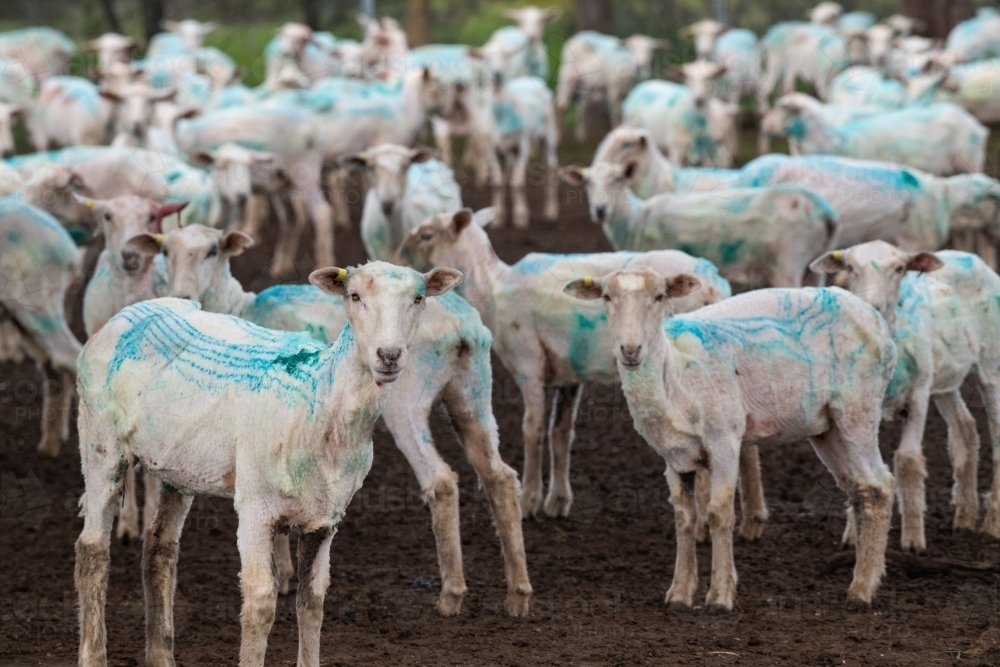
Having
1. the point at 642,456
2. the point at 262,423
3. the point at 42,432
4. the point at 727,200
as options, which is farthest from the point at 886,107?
the point at 262,423

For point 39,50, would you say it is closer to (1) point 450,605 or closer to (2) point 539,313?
(2) point 539,313

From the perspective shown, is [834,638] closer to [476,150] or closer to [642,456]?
[642,456]

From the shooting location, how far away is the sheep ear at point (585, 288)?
21.8 ft

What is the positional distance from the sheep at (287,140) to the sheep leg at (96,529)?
8.07 meters

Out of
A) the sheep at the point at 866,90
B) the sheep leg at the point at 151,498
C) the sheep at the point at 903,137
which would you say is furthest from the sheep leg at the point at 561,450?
the sheep at the point at 866,90

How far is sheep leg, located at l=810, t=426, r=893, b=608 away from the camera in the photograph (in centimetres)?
672

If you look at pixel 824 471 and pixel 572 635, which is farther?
pixel 824 471

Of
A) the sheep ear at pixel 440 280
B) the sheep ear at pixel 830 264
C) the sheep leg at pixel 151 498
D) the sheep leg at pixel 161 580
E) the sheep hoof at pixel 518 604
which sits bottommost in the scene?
the sheep hoof at pixel 518 604

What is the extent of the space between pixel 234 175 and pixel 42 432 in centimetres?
286

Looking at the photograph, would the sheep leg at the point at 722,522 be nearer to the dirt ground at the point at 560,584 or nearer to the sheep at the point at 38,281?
the dirt ground at the point at 560,584

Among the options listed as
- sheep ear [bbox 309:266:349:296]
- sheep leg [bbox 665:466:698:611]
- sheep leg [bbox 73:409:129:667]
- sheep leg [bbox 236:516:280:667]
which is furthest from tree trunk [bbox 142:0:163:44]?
sheep leg [bbox 236:516:280:667]

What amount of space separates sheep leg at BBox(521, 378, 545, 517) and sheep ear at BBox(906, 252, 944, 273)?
1988 millimetres

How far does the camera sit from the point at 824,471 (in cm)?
895

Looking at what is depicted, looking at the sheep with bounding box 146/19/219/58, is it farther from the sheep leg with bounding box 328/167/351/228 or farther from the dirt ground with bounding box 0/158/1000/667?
the dirt ground with bounding box 0/158/1000/667
